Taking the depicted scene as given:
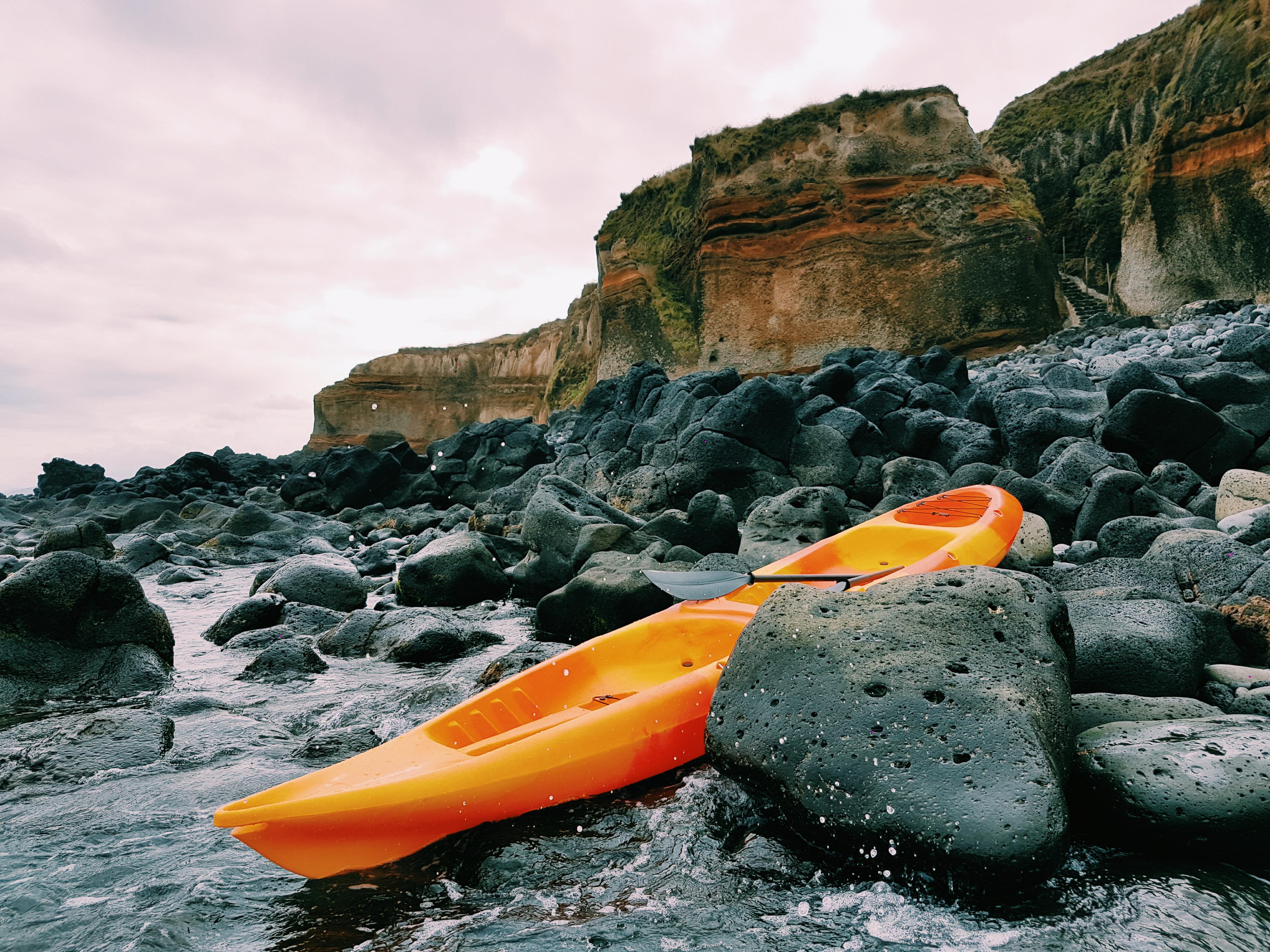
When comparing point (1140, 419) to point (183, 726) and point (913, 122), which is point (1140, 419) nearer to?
point (183, 726)

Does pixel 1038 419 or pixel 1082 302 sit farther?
pixel 1082 302

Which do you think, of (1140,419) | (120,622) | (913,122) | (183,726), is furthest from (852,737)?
(913,122)

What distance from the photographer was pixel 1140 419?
6.14m

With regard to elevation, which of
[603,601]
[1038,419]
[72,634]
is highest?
[1038,419]

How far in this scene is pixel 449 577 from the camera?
6191 millimetres

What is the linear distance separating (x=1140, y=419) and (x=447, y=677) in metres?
5.86

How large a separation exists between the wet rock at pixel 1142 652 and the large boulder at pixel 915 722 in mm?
450

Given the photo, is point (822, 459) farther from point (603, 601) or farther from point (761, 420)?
point (603, 601)

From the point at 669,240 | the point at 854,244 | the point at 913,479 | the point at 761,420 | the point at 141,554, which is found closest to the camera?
the point at 913,479

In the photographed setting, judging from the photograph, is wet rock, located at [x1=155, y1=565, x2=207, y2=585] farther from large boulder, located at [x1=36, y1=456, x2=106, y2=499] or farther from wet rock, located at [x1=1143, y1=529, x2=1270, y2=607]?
large boulder, located at [x1=36, y1=456, x2=106, y2=499]

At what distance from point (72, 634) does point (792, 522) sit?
4.67 metres

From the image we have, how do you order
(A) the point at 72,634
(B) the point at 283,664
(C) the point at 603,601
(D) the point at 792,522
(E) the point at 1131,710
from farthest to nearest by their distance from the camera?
(D) the point at 792,522, (C) the point at 603,601, (B) the point at 283,664, (A) the point at 72,634, (E) the point at 1131,710

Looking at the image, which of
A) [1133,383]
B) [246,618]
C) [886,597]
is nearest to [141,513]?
[246,618]

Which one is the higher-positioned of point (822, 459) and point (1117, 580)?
point (822, 459)
